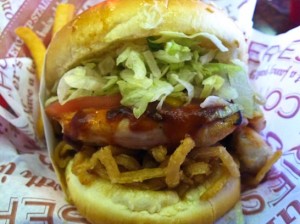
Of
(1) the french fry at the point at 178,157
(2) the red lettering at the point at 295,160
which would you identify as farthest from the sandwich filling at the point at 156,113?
(2) the red lettering at the point at 295,160

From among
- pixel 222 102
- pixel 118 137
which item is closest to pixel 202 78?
pixel 222 102

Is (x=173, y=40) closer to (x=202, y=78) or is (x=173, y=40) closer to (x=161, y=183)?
(x=202, y=78)

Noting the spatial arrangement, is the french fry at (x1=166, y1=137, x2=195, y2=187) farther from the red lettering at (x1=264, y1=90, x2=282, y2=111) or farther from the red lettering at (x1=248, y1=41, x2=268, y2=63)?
the red lettering at (x1=248, y1=41, x2=268, y2=63)

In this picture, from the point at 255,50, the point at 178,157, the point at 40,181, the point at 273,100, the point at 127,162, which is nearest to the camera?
the point at 178,157

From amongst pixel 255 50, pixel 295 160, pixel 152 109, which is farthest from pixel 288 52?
pixel 152 109

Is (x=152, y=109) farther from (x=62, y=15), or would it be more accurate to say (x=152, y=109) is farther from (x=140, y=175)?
(x=62, y=15)

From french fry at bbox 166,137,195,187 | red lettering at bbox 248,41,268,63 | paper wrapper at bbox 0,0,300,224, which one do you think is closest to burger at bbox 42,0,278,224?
french fry at bbox 166,137,195,187

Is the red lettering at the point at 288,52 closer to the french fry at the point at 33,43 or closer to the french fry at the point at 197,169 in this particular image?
the french fry at the point at 197,169
